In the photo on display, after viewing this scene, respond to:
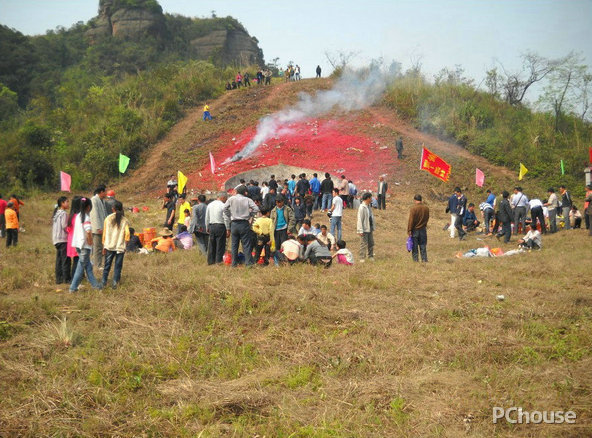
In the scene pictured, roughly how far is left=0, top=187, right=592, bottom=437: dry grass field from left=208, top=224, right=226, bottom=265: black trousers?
83cm

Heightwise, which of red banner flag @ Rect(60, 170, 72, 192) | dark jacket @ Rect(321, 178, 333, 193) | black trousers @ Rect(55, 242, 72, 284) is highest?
red banner flag @ Rect(60, 170, 72, 192)

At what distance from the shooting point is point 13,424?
14.7ft

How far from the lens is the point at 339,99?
32875 millimetres

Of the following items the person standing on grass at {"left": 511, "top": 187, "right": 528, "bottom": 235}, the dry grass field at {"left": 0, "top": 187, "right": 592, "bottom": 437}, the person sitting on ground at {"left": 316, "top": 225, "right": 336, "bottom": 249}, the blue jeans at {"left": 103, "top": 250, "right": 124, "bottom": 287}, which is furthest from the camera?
the person standing on grass at {"left": 511, "top": 187, "right": 528, "bottom": 235}

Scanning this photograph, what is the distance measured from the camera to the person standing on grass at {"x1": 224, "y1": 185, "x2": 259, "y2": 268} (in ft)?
31.7

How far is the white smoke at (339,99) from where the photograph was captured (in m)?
29.8

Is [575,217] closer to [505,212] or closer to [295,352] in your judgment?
[505,212]

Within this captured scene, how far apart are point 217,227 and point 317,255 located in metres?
2.05

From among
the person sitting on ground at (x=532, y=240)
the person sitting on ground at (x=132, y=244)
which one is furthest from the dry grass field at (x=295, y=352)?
the person sitting on ground at (x=532, y=240)

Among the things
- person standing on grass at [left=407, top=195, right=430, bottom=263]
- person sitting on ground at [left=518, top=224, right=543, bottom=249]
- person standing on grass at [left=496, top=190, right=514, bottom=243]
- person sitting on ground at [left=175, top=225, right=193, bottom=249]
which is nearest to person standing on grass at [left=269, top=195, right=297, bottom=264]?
person standing on grass at [left=407, top=195, right=430, bottom=263]

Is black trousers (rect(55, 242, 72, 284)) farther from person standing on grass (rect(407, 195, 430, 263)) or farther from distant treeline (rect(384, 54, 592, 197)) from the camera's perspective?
distant treeline (rect(384, 54, 592, 197))

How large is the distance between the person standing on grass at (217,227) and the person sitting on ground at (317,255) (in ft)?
5.33

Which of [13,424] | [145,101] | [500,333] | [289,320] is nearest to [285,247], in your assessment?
[289,320]

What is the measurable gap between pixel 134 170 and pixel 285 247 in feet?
64.3
